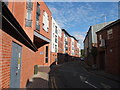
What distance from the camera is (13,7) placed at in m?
14.7

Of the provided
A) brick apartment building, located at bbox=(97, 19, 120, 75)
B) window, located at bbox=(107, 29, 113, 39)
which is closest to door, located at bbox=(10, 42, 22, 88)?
brick apartment building, located at bbox=(97, 19, 120, 75)

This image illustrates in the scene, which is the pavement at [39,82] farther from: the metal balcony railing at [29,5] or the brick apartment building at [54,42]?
the brick apartment building at [54,42]

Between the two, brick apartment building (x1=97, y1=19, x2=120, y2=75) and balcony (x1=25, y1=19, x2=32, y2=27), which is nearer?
balcony (x1=25, y1=19, x2=32, y2=27)

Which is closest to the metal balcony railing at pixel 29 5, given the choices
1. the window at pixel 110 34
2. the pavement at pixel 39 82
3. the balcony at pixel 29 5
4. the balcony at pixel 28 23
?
the balcony at pixel 29 5

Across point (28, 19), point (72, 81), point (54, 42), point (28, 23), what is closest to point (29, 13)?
point (28, 19)

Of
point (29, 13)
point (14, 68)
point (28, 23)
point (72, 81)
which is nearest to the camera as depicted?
point (14, 68)

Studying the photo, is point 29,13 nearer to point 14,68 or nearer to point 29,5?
point 29,5

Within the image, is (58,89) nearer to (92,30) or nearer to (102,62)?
(102,62)

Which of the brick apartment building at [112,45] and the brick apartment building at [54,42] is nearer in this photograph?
the brick apartment building at [112,45]

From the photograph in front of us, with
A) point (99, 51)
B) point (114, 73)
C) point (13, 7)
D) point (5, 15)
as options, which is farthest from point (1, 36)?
point (99, 51)

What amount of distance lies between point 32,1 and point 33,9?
1184 mm

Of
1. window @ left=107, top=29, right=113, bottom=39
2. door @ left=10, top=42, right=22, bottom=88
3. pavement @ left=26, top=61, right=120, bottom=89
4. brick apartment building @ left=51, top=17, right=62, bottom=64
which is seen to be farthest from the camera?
brick apartment building @ left=51, top=17, right=62, bottom=64

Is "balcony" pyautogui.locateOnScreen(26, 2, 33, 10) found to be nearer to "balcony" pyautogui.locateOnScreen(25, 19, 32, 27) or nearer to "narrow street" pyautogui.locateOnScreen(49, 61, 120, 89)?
"balcony" pyautogui.locateOnScreen(25, 19, 32, 27)

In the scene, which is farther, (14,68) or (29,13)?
(29,13)
